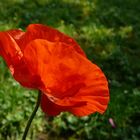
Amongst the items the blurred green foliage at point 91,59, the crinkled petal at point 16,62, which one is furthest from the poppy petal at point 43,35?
the blurred green foliage at point 91,59

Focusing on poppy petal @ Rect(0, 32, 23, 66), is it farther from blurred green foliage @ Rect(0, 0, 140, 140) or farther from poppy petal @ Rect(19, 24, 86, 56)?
blurred green foliage @ Rect(0, 0, 140, 140)

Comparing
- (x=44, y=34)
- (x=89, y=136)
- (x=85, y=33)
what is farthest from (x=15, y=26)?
(x=44, y=34)

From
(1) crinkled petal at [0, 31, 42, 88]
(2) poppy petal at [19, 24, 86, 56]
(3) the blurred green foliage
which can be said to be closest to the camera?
(1) crinkled petal at [0, 31, 42, 88]

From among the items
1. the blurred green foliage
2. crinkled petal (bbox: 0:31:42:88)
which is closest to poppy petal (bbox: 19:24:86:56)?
crinkled petal (bbox: 0:31:42:88)

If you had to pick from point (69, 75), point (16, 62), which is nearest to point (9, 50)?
point (16, 62)

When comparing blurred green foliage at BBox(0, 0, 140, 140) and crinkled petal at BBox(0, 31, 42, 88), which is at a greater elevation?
crinkled petal at BBox(0, 31, 42, 88)

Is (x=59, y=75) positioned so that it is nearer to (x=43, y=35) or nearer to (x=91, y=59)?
(x=43, y=35)
